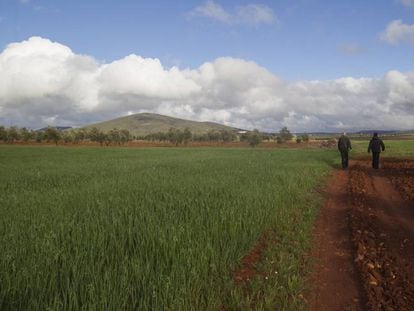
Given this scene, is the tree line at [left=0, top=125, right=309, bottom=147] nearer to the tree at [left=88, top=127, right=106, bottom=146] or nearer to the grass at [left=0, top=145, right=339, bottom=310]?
the tree at [left=88, top=127, right=106, bottom=146]

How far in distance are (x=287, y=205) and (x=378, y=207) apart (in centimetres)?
310

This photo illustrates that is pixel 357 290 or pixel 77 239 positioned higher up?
pixel 77 239

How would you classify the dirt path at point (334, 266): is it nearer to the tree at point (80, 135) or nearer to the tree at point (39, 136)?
the tree at point (39, 136)

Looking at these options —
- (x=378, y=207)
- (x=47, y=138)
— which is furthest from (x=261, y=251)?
(x=47, y=138)

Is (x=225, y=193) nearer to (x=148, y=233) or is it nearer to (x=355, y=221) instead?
(x=355, y=221)

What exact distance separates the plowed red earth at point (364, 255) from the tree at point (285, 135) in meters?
125

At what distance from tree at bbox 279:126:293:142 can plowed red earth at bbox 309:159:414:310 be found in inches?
4920

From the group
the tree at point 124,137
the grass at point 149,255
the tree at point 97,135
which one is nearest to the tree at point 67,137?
the tree at point 97,135

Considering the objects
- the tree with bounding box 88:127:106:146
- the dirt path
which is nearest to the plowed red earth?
the dirt path

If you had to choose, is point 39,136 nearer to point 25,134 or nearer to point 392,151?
point 25,134

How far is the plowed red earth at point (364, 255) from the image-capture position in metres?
4.98

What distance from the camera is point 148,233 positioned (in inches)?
240

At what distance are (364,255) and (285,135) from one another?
132529 millimetres

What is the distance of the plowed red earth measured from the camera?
196 inches
